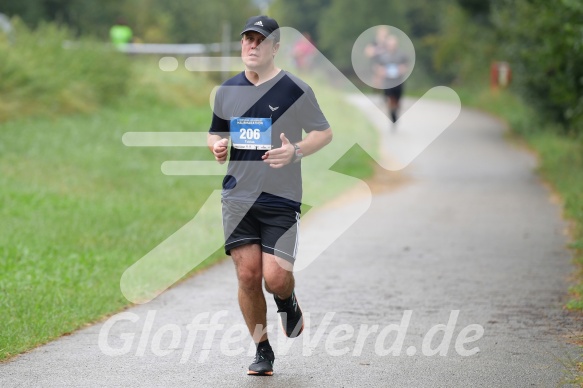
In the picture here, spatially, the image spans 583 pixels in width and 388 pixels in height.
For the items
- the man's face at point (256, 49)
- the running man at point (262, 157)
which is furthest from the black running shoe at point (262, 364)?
the man's face at point (256, 49)

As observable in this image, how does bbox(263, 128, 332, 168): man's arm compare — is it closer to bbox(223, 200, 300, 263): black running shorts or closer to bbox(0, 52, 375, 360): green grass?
bbox(223, 200, 300, 263): black running shorts

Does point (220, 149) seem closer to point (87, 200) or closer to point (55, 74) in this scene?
point (87, 200)

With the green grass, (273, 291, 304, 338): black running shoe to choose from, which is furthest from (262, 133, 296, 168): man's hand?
the green grass

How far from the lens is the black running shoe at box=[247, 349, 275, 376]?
6.71m

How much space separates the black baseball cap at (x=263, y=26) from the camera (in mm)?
6566

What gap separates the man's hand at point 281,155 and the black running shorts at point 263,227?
0.31m

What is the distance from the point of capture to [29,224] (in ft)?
39.7

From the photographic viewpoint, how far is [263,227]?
6770 mm

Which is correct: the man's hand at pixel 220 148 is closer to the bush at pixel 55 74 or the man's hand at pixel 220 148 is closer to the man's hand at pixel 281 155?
the man's hand at pixel 281 155

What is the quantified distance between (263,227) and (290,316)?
632 millimetres

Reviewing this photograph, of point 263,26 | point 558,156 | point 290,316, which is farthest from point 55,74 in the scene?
point 263,26

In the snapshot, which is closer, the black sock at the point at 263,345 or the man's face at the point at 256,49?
the man's face at the point at 256,49

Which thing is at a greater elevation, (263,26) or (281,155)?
(263,26)

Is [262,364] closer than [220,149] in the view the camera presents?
No
